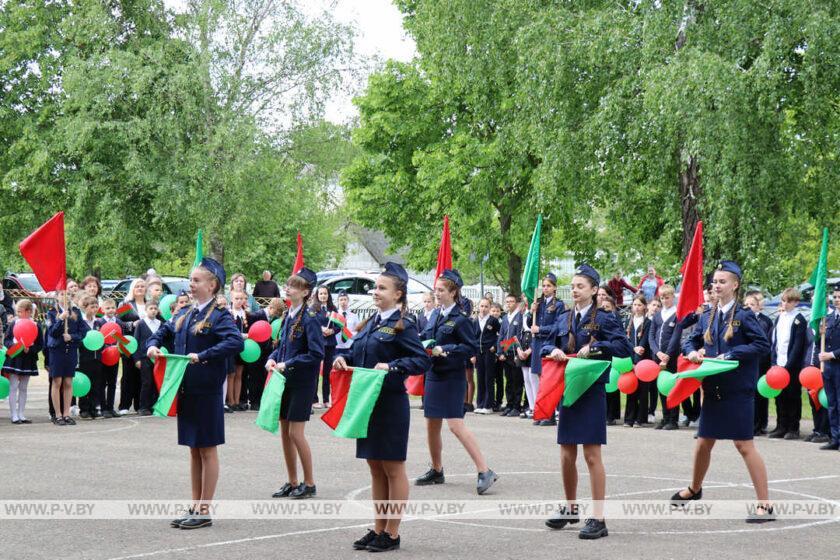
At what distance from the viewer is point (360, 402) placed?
7.84 metres

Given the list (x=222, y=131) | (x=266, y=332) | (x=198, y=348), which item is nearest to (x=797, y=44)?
(x=266, y=332)

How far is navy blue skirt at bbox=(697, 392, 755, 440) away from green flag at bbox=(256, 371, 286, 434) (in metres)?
3.56

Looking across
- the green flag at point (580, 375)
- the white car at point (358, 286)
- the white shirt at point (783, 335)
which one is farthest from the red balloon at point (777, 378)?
→ the white car at point (358, 286)

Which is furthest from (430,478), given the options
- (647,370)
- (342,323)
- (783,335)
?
(342,323)

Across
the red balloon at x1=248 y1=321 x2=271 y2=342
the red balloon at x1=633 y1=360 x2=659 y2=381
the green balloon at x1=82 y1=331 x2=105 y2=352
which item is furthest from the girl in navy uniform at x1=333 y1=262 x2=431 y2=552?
the red balloon at x1=248 y1=321 x2=271 y2=342

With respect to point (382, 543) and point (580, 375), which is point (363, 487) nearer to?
point (382, 543)

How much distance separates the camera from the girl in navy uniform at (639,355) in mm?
16772

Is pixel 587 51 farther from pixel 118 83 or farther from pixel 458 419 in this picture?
pixel 118 83

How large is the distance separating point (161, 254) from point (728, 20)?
28.3m

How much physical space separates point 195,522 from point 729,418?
14.2 ft

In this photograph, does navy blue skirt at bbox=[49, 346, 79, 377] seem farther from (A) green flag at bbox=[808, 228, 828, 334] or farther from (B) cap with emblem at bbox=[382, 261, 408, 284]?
(A) green flag at bbox=[808, 228, 828, 334]

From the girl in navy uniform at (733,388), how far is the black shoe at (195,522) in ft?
13.2

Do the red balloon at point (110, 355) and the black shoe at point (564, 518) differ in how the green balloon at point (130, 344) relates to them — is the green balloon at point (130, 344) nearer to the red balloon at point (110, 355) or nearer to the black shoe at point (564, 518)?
the red balloon at point (110, 355)

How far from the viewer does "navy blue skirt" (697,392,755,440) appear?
29.2 ft
